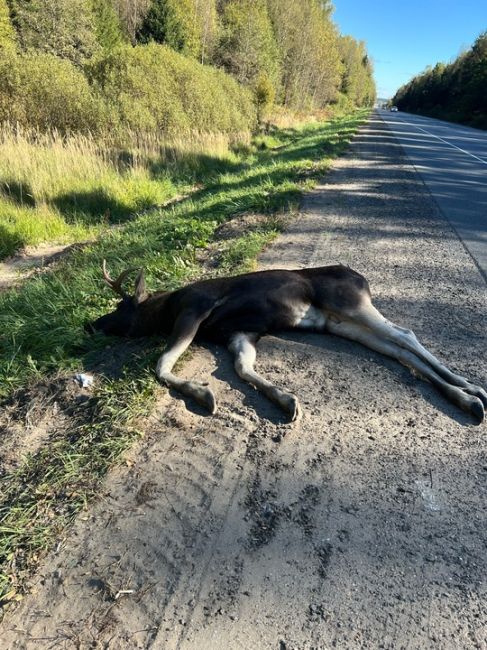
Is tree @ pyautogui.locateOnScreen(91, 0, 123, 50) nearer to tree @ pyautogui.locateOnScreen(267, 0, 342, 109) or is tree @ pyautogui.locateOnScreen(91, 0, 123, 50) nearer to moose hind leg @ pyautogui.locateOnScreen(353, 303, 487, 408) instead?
tree @ pyautogui.locateOnScreen(267, 0, 342, 109)

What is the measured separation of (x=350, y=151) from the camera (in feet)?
56.8

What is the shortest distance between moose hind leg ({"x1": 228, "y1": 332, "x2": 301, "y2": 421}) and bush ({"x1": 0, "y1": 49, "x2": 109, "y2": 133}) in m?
12.9

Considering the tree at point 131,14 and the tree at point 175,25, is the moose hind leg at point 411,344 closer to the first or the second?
the tree at point 175,25

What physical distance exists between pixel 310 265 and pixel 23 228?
5.98m

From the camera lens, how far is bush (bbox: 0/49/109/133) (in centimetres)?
1364

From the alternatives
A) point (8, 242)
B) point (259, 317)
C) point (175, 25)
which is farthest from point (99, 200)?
point (175, 25)

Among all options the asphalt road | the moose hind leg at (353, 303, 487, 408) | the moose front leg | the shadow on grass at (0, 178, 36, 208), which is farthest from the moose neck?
the shadow on grass at (0, 178, 36, 208)

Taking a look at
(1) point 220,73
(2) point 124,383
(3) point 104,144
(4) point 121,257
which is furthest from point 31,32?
(2) point 124,383

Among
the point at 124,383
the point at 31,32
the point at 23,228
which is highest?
the point at 31,32

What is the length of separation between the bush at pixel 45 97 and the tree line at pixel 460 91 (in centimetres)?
3877

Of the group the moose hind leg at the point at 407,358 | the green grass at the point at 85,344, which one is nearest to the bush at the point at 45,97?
the green grass at the point at 85,344

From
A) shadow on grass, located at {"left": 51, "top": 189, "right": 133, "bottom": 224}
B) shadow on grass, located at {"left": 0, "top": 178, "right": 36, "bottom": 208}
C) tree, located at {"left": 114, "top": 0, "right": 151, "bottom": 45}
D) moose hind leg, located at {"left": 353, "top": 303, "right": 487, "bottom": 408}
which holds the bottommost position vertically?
shadow on grass, located at {"left": 51, "top": 189, "right": 133, "bottom": 224}

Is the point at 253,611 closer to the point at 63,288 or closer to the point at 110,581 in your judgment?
the point at 110,581

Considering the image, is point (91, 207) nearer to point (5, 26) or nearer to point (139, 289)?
point (139, 289)
